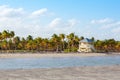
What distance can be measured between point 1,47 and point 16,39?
11.4m

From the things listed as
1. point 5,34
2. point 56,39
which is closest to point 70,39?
point 56,39

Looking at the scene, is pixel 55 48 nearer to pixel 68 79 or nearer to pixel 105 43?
pixel 105 43

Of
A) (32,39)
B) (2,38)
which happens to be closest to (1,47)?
(2,38)

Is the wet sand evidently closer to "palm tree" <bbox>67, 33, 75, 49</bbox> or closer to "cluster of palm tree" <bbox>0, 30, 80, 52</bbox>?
"cluster of palm tree" <bbox>0, 30, 80, 52</bbox>

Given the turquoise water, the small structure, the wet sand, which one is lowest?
the turquoise water

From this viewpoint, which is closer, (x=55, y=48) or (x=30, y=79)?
(x=30, y=79)

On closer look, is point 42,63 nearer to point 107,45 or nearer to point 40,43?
point 40,43

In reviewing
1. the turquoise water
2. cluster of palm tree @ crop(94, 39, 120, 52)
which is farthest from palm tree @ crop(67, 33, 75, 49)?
the turquoise water

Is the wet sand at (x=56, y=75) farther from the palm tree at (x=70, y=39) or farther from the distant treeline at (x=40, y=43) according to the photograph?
the palm tree at (x=70, y=39)

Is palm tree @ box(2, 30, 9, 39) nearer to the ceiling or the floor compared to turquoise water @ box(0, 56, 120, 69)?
nearer to the ceiling

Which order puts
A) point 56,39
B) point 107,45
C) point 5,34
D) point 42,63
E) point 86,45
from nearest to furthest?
point 42,63 < point 5,34 < point 86,45 < point 56,39 < point 107,45

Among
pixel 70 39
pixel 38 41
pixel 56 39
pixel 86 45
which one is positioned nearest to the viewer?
pixel 86 45

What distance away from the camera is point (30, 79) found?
14.8m

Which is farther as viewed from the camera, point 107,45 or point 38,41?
point 107,45
